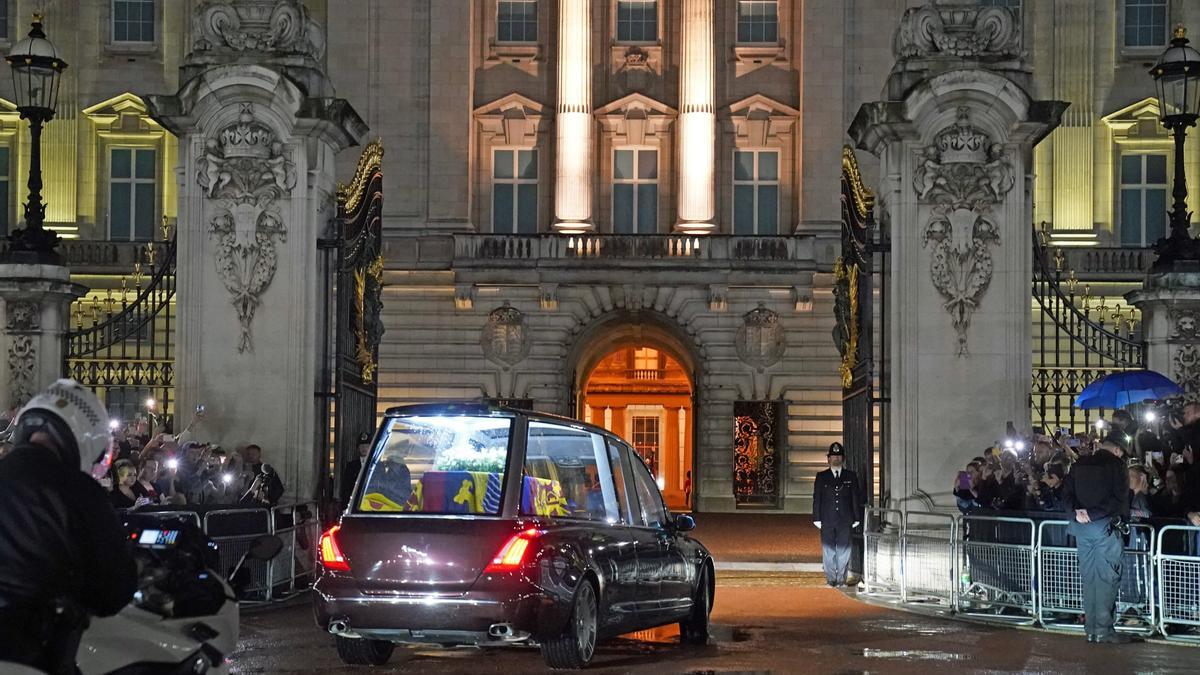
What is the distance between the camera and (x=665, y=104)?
50250 mm

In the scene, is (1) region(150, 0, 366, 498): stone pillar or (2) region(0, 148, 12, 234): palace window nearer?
(1) region(150, 0, 366, 498): stone pillar

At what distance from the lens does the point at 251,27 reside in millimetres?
19609

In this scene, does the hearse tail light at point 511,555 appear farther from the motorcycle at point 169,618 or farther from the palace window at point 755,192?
the palace window at point 755,192

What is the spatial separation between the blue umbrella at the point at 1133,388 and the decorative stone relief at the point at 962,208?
7.10 feet

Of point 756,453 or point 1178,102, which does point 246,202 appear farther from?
point 756,453

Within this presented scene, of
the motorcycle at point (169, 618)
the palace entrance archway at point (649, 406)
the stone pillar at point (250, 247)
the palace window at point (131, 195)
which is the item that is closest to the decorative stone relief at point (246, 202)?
the stone pillar at point (250, 247)

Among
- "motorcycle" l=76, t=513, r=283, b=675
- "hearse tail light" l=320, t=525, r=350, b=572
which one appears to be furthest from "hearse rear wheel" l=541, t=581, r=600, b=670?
"motorcycle" l=76, t=513, r=283, b=675

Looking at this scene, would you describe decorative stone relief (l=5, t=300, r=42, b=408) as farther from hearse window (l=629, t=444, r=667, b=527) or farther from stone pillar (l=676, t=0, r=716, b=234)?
stone pillar (l=676, t=0, r=716, b=234)

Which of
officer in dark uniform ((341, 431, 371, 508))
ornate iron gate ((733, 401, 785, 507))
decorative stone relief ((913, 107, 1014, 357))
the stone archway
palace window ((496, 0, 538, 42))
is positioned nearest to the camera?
decorative stone relief ((913, 107, 1014, 357))

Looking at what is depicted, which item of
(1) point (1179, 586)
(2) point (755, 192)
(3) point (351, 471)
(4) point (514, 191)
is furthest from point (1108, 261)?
(1) point (1179, 586)

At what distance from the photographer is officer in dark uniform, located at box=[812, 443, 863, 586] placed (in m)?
21.9

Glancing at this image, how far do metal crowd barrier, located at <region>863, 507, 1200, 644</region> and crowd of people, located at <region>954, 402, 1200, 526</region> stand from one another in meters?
0.27

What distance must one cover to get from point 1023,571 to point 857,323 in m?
4.66

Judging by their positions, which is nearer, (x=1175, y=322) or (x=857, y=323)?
(x=857, y=323)
